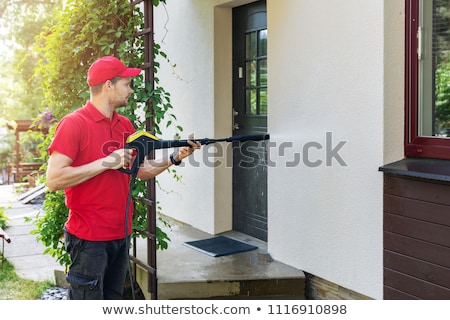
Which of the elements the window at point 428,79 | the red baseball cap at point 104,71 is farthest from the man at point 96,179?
the window at point 428,79

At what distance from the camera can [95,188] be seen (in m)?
2.61

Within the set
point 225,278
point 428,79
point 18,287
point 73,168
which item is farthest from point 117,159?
point 18,287

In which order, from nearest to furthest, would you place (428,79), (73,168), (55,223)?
(73,168) → (428,79) → (55,223)

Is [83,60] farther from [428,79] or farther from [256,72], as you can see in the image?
[428,79]

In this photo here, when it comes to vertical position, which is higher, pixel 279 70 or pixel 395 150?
pixel 279 70

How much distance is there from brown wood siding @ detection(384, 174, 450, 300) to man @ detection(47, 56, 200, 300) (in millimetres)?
→ 1547

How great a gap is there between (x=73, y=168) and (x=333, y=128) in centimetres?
179

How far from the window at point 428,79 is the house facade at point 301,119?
53mm

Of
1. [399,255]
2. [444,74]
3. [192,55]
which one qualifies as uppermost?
→ [192,55]

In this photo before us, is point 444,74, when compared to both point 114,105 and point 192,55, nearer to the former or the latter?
point 114,105

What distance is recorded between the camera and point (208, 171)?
197 inches

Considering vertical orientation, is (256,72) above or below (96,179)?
above
